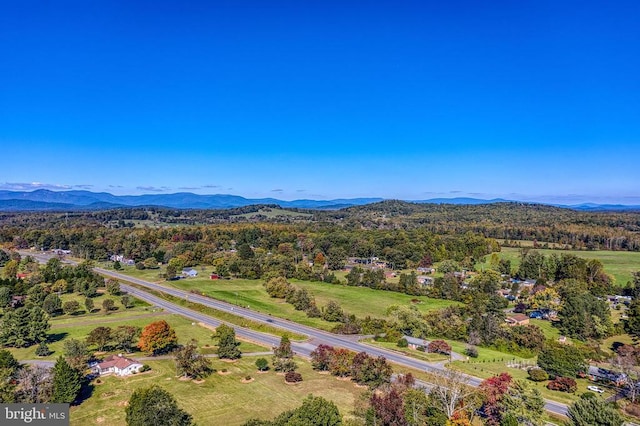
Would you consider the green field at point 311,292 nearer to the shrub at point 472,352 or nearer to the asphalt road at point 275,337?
the asphalt road at point 275,337

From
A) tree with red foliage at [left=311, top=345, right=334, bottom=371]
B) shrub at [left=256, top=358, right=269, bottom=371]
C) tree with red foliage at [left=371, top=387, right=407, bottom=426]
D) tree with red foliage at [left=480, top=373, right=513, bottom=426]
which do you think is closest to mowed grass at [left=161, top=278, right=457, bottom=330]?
tree with red foliage at [left=311, top=345, right=334, bottom=371]

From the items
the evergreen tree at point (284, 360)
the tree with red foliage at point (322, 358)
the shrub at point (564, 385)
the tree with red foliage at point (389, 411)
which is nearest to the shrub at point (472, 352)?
the shrub at point (564, 385)

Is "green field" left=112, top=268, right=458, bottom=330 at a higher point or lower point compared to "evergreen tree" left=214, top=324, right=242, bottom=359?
lower

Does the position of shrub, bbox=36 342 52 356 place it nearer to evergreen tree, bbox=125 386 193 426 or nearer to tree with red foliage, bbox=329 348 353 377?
evergreen tree, bbox=125 386 193 426

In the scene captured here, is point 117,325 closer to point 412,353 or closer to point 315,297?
point 315,297

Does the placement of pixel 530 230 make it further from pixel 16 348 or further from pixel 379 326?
pixel 16 348

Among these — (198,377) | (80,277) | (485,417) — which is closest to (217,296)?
(80,277)

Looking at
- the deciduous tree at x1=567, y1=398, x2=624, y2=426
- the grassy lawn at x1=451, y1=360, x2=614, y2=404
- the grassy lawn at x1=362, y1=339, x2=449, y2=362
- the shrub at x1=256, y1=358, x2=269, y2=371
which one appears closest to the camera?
the deciduous tree at x1=567, y1=398, x2=624, y2=426
